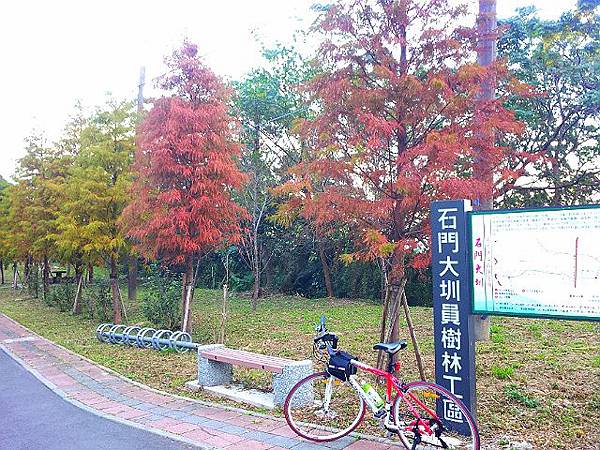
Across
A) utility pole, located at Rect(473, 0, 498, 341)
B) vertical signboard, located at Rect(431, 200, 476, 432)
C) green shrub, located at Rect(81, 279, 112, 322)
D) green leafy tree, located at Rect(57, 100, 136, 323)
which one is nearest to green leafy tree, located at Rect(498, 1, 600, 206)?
utility pole, located at Rect(473, 0, 498, 341)

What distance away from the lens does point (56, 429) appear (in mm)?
5359

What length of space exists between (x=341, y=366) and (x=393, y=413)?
61 centimetres

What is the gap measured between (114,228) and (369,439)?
30.2ft

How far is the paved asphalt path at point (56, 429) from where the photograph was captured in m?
4.87

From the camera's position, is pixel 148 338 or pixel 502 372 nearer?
pixel 502 372

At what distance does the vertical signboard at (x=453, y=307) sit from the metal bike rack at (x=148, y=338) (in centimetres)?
511

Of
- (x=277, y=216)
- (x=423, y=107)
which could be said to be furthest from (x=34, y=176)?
(x=423, y=107)

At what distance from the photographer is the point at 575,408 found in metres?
5.35

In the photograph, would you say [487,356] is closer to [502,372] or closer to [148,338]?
[502,372]

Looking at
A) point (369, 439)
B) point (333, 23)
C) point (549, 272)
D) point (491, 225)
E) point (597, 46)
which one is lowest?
point (369, 439)

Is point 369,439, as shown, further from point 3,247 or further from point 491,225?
point 3,247

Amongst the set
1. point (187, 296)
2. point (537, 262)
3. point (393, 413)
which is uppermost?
point (537, 262)

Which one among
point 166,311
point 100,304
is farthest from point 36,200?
point 166,311

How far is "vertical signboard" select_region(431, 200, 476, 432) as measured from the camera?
466cm
